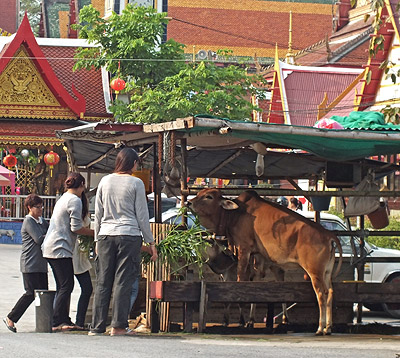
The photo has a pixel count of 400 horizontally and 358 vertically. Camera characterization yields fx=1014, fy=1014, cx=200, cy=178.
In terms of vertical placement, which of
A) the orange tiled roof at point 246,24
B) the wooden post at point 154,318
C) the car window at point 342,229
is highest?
the orange tiled roof at point 246,24

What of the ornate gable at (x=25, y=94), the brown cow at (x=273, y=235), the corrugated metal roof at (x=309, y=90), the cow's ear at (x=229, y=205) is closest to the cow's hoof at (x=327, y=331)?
the brown cow at (x=273, y=235)

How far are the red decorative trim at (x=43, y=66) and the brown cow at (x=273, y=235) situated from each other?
1970cm

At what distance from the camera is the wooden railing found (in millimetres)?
31031

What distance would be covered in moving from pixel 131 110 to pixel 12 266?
403 inches

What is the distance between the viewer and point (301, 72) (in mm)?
45312

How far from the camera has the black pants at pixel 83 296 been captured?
11.4m

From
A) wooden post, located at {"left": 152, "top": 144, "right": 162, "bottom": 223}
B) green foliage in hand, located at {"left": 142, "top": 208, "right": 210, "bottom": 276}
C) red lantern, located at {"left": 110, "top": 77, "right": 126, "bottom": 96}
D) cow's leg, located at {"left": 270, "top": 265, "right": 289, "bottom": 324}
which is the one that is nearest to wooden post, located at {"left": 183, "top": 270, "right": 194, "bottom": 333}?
green foliage in hand, located at {"left": 142, "top": 208, "right": 210, "bottom": 276}

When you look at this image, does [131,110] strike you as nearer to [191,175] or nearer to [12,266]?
[12,266]

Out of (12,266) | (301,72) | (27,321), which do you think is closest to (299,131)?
(27,321)

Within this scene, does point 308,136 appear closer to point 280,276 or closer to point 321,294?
point 321,294

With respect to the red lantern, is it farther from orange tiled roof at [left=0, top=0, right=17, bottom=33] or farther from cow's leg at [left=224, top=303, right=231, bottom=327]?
orange tiled roof at [left=0, top=0, right=17, bottom=33]

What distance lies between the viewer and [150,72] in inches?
1281

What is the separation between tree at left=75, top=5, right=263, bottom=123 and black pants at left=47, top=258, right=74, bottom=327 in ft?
62.4

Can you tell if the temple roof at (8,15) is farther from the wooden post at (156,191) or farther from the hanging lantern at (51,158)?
the wooden post at (156,191)
